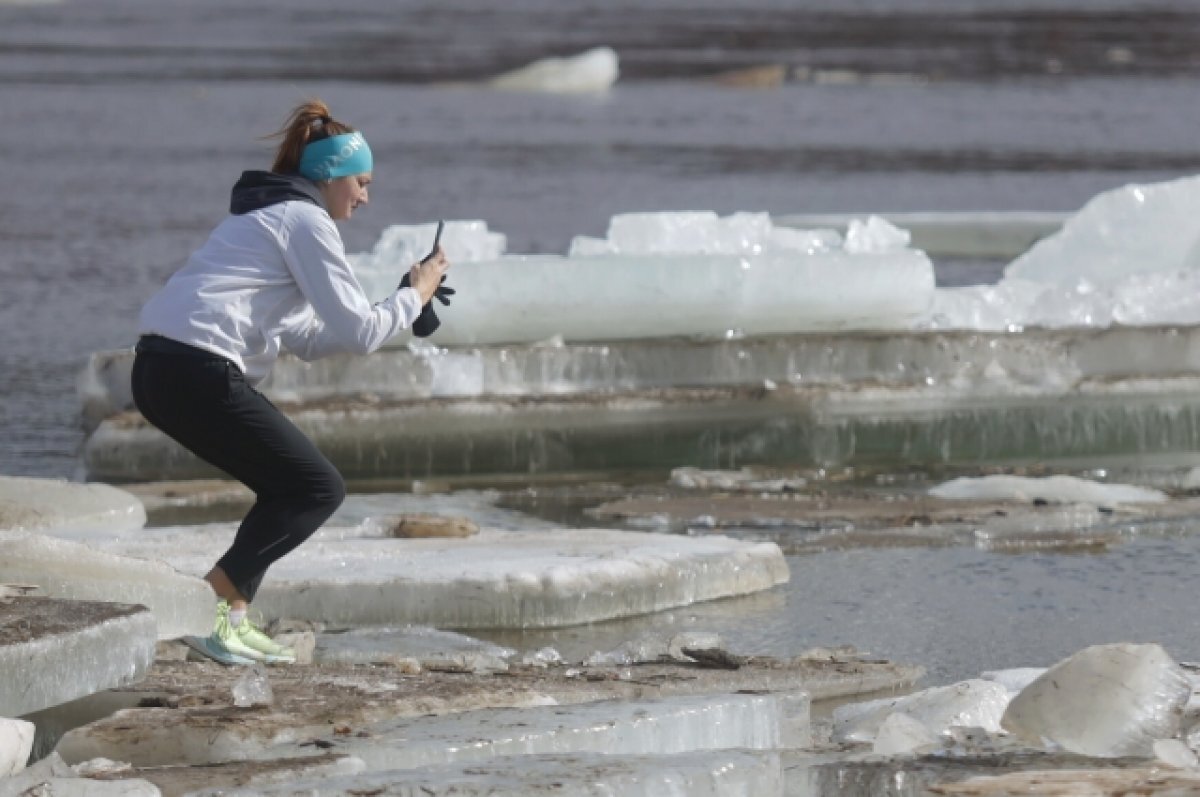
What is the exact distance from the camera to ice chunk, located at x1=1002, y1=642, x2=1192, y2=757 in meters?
4.65

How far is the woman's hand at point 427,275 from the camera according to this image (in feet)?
16.8

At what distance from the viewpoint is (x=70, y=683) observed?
455 cm

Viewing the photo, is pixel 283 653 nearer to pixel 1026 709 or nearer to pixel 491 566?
pixel 491 566

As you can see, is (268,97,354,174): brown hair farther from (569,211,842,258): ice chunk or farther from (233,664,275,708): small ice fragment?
(569,211,842,258): ice chunk

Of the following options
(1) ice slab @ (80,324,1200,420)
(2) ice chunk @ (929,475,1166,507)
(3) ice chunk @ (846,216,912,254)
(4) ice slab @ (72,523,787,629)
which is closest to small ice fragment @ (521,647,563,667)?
(4) ice slab @ (72,523,787,629)

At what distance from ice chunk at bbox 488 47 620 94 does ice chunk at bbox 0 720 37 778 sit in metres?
22.5

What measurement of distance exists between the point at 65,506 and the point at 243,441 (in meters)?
2.16

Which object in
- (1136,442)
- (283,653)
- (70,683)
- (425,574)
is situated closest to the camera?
(70,683)

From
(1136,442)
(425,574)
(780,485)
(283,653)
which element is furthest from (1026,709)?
(1136,442)

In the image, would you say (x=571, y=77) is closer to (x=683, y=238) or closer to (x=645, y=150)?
(x=645, y=150)

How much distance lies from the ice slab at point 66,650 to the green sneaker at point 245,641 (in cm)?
40

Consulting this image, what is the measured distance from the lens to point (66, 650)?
179 inches

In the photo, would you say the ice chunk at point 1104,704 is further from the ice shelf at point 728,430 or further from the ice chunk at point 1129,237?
the ice chunk at point 1129,237

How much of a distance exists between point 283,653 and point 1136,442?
181 inches
